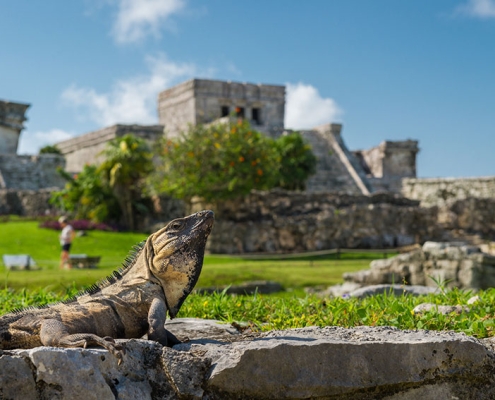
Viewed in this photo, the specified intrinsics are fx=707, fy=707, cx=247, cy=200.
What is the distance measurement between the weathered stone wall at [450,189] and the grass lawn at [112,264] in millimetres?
12058

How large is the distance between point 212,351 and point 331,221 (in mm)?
20201

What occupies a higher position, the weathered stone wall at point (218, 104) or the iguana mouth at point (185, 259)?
the weathered stone wall at point (218, 104)

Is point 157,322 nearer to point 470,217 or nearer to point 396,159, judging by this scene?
point 470,217

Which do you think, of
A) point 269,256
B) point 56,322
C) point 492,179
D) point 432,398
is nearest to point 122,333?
point 56,322

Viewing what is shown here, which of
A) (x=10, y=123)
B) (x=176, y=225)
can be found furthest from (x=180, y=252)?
(x=10, y=123)

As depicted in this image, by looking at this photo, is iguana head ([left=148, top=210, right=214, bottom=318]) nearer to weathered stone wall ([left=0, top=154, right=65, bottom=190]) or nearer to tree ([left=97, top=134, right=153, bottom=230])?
tree ([left=97, top=134, right=153, bottom=230])

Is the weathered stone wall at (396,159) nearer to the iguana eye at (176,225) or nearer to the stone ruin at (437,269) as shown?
the stone ruin at (437,269)

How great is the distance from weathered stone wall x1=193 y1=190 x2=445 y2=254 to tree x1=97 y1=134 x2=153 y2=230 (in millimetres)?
2690

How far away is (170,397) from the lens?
140 inches

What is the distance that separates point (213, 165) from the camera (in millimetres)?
22734

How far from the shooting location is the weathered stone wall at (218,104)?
→ 128ft

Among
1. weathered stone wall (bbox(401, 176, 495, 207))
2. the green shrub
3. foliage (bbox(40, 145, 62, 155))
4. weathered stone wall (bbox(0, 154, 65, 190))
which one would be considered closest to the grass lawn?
the green shrub

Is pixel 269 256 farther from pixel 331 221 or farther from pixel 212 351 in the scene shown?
pixel 212 351

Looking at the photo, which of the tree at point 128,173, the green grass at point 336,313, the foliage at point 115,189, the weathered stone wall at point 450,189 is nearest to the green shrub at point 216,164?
the tree at point 128,173
